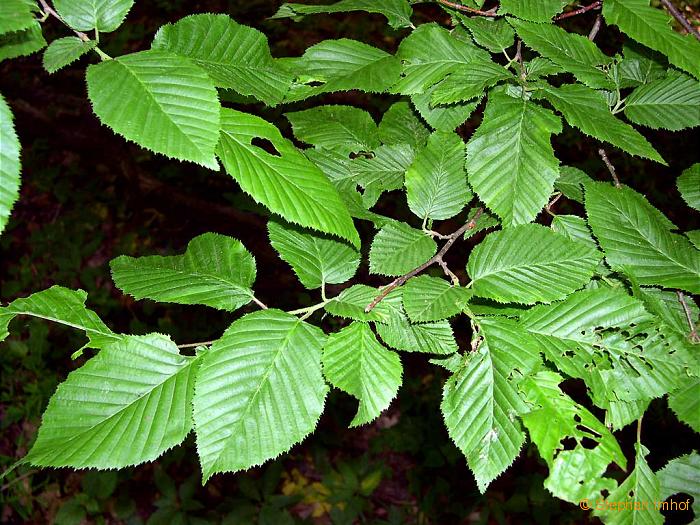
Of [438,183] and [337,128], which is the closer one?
[438,183]

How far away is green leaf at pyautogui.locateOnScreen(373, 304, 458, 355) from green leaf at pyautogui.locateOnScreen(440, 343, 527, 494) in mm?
74

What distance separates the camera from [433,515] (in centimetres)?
329

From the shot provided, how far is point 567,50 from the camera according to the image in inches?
54.6

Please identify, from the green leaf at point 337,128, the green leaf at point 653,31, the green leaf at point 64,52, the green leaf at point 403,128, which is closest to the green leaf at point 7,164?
the green leaf at point 64,52

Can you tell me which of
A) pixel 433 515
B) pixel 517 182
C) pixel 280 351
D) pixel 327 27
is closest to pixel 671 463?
pixel 517 182

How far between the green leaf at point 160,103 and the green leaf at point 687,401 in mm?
1057

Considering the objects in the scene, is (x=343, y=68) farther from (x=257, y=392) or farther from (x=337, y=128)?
(x=257, y=392)

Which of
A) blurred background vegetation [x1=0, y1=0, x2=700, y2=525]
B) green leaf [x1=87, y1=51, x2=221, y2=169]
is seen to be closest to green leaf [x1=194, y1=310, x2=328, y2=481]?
green leaf [x1=87, y1=51, x2=221, y2=169]

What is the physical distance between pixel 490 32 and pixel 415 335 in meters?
0.83

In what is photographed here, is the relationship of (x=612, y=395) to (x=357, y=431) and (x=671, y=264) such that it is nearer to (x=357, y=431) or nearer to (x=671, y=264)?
(x=671, y=264)

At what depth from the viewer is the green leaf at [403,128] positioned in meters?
1.60

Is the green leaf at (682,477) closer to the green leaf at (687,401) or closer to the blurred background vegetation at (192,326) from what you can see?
the green leaf at (687,401)

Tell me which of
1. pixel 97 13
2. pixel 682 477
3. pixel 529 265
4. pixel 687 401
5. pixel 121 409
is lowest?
pixel 682 477

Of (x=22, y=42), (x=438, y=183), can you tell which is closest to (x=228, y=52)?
(x=22, y=42)
